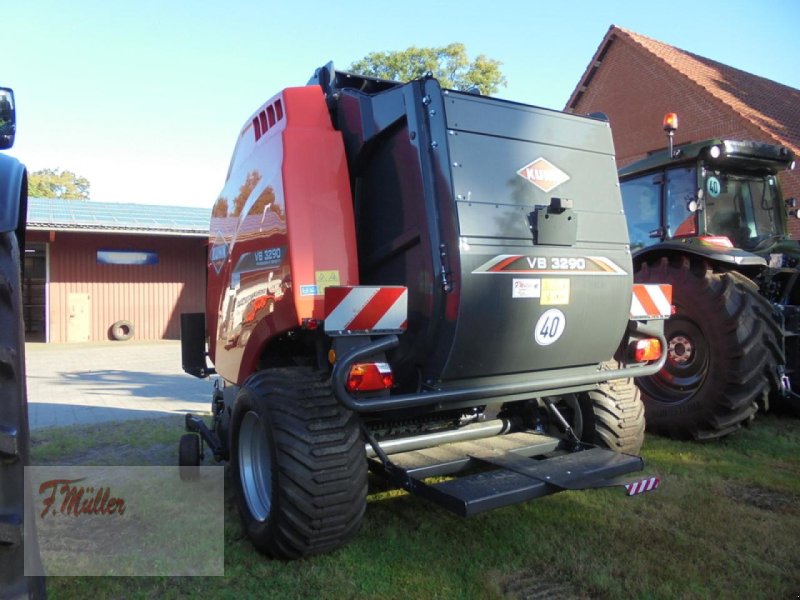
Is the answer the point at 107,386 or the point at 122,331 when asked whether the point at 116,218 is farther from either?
the point at 107,386

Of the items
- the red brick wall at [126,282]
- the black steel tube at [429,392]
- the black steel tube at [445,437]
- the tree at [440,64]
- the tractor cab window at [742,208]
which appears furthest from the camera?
the tree at [440,64]

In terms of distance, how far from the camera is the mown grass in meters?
2.83

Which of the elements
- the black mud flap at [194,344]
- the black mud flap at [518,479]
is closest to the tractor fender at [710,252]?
the black mud flap at [518,479]

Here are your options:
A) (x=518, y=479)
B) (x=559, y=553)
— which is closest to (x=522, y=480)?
(x=518, y=479)

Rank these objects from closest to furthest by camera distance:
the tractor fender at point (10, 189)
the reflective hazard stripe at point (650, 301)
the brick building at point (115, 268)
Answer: the tractor fender at point (10, 189), the reflective hazard stripe at point (650, 301), the brick building at point (115, 268)

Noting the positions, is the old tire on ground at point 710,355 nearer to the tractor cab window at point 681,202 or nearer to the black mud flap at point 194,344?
the tractor cab window at point 681,202

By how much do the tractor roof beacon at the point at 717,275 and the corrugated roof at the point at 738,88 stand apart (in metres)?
10.2

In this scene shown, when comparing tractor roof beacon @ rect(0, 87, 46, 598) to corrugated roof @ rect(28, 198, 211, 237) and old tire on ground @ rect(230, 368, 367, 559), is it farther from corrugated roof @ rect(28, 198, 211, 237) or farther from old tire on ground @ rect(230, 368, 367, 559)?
corrugated roof @ rect(28, 198, 211, 237)

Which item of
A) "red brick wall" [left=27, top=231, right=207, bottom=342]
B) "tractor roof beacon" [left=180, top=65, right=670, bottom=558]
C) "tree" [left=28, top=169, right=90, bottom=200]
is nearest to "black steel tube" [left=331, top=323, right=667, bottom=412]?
"tractor roof beacon" [left=180, top=65, right=670, bottom=558]

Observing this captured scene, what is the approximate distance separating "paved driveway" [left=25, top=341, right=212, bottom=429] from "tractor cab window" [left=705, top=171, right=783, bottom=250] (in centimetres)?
579

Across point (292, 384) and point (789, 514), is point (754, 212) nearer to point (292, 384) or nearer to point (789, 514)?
point (789, 514)

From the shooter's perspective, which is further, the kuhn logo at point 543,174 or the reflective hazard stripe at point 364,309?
the kuhn logo at point 543,174

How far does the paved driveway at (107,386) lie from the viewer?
277 inches

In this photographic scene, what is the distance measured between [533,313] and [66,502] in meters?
3.19
